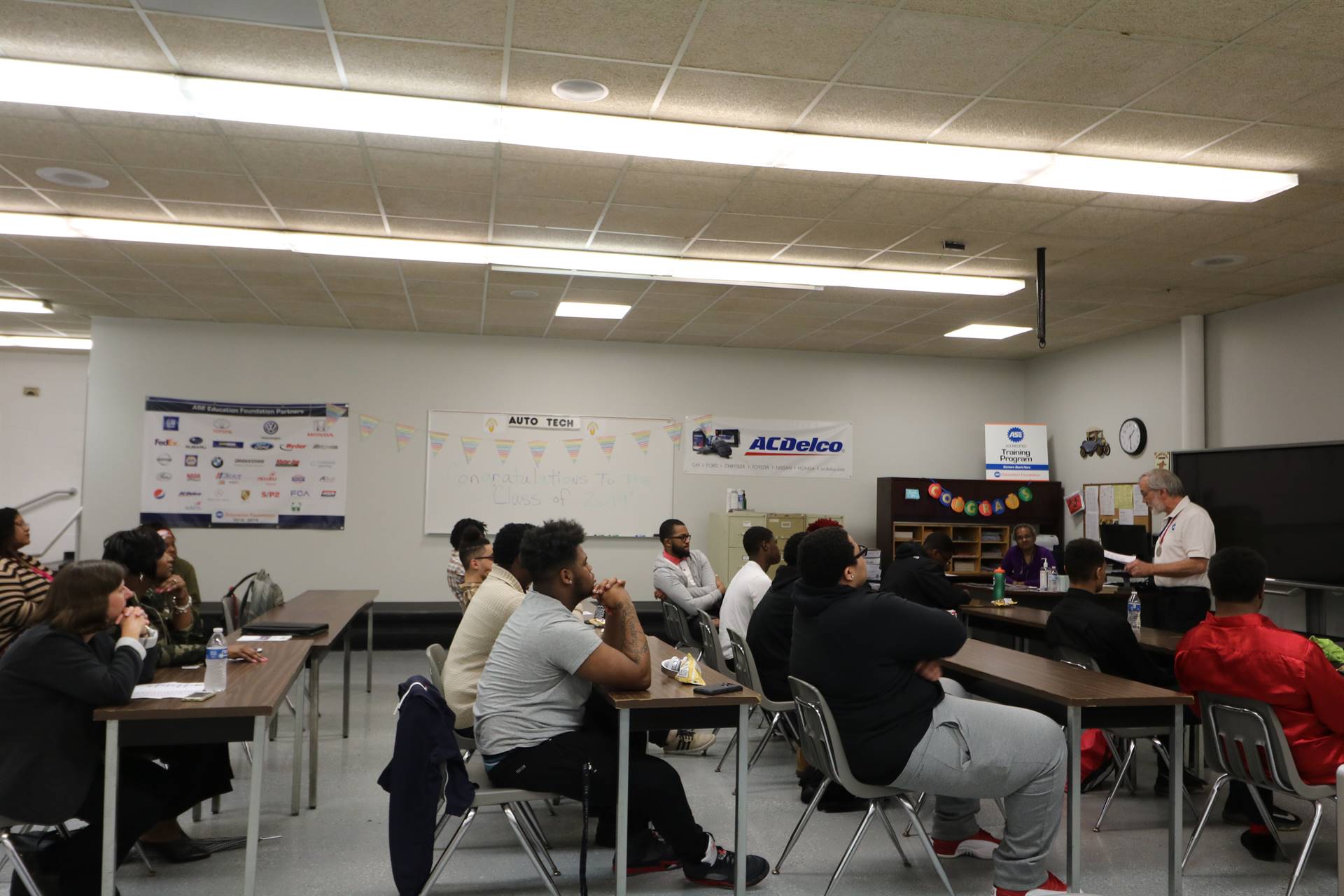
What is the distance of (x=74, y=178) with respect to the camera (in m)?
5.25

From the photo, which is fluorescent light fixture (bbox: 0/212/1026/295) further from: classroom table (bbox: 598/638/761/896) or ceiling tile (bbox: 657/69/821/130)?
classroom table (bbox: 598/638/761/896)

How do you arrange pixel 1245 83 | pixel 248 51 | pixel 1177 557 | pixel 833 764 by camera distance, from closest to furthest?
pixel 833 764, pixel 248 51, pixel 1245 83, pixel 1177 557

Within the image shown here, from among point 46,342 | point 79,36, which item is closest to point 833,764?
point 79,36

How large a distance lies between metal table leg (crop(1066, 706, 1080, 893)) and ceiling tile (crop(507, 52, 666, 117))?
2.88 metres

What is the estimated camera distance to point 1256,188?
16.2 ft

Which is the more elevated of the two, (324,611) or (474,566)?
(474,566)

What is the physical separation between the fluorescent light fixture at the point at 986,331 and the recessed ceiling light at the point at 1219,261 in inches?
90.0

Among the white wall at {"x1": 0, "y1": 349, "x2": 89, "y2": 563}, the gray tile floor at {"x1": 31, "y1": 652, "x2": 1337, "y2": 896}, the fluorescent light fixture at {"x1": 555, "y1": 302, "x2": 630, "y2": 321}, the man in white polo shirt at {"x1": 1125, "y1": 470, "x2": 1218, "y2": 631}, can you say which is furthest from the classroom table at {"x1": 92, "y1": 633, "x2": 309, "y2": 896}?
the white wall at {"x1": 0, "y1": 349, "x2": 89, "y2": 563}

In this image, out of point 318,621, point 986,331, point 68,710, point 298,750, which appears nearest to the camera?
point 68,710

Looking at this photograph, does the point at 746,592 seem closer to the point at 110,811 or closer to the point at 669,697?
the point at 669,697

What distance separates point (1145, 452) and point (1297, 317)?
5.94ft

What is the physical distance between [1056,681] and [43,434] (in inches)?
462

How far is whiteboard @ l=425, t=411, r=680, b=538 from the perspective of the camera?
9539 mm

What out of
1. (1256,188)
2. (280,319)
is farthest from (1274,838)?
(280,319)
